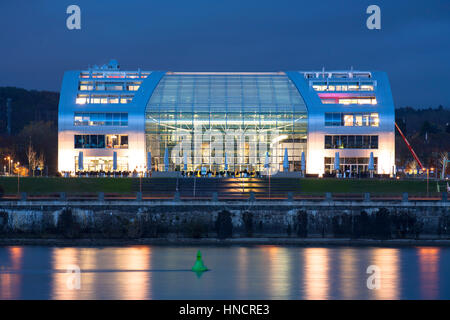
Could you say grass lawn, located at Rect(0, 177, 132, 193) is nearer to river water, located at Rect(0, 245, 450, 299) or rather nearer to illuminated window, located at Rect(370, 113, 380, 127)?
river water, located at Rect(0, 245, 450, 299)

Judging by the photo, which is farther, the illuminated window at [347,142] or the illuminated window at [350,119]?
the illuminated window at [350,119]

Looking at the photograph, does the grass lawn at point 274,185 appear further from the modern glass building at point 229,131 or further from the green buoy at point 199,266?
the green buoy at point 199,266

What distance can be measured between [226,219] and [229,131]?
47.2m

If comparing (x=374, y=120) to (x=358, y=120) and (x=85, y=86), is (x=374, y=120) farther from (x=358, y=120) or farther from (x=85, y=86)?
(x=85, y=86)

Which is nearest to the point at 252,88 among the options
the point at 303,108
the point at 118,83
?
the point at 303,108

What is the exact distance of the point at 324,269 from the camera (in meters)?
43.2

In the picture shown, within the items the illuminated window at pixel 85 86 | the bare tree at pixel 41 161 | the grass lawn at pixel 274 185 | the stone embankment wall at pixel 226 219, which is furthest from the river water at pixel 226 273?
the bare tree at pixel 41 161

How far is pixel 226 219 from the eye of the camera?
56125mm

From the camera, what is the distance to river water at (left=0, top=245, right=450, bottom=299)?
36062 millimetres

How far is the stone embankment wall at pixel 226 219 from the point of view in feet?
183

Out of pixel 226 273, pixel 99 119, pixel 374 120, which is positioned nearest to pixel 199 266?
pixel 226 273

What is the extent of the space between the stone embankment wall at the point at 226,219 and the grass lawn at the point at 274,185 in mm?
18821
